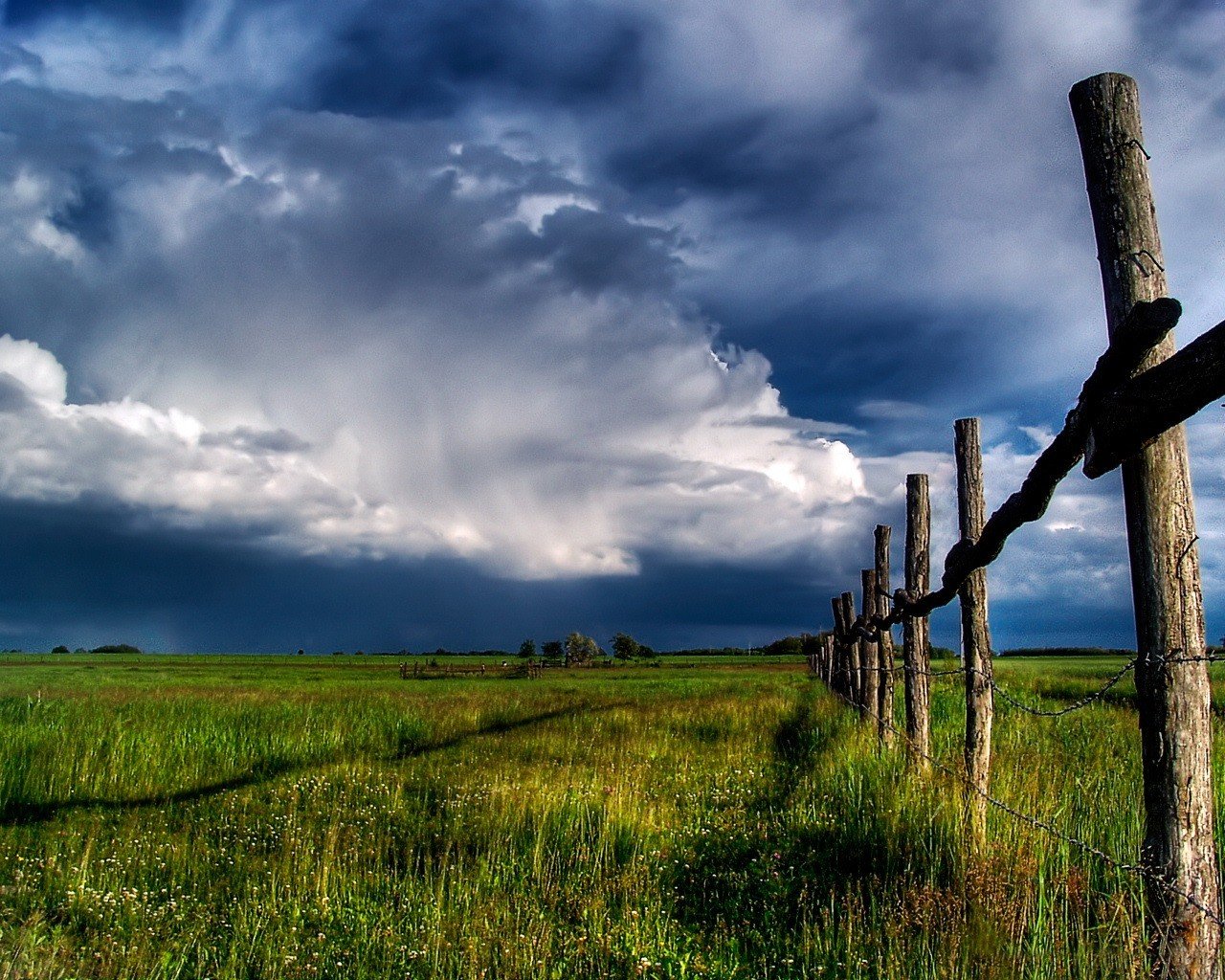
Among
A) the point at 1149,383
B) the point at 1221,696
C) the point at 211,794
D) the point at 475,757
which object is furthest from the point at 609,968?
the point at 1221,696

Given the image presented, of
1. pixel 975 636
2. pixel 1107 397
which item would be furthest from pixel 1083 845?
pixel 975 636

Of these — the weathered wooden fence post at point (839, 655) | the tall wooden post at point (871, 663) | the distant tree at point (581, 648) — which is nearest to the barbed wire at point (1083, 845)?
the tall wooden post at point (871, 663)

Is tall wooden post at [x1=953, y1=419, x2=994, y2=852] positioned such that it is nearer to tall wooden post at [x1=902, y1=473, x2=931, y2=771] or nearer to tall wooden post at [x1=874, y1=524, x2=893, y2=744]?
tall wooden post at [x1=902, y1=473, x2=931, y2=771]

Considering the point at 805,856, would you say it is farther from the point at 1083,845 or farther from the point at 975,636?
the point at 1083,845

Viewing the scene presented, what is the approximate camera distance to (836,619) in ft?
67.6

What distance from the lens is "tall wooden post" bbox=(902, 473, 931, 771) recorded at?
367 inches

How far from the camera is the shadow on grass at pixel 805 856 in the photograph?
5.75 meters

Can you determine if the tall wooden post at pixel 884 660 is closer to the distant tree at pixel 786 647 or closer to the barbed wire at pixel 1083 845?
the barbed wire at pixel 1083 845

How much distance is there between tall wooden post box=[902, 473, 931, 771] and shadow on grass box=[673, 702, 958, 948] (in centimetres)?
74

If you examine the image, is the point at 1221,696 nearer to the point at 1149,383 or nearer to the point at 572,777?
the point at 572,777

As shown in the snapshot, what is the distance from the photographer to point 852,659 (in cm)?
1692

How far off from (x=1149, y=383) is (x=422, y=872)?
668cm

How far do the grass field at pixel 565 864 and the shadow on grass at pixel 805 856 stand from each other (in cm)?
3

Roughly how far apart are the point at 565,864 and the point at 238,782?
7.16 meters
